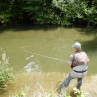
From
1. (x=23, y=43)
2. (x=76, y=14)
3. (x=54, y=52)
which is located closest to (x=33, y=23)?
(x=76, y=14)

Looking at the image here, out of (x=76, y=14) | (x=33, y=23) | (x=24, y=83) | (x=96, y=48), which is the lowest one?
(x=24, y=83)

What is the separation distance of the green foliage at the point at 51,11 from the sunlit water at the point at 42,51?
1329mm

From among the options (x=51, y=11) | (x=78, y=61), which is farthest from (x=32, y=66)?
(x=51, y=11)

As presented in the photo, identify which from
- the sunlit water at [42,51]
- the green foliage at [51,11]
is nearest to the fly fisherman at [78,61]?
the sunlit water at [42,51]

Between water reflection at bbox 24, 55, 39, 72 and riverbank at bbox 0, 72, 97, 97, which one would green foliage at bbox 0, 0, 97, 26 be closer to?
water reflection at bbox 24, 55, 39, 72

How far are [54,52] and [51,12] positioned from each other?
712 centimetres

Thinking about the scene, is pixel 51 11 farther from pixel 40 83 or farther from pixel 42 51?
pixel 40 83

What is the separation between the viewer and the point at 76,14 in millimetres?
13875

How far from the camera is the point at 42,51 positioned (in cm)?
874

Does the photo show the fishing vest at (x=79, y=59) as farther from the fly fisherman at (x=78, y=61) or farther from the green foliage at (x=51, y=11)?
the green foliage at (x=51, y=11)

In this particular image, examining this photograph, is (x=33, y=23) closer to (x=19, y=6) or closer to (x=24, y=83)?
(x=19, y=6)

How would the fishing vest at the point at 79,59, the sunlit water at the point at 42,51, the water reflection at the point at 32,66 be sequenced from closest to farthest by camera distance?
the fishing vest at the point at 79,59 < the sunlit water at the point at 42,51 < the water reflection at the point at 32,66

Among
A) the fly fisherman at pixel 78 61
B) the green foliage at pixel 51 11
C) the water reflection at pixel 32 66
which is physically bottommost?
the water reflection at pixel 32 66

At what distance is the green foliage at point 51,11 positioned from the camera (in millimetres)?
13516
